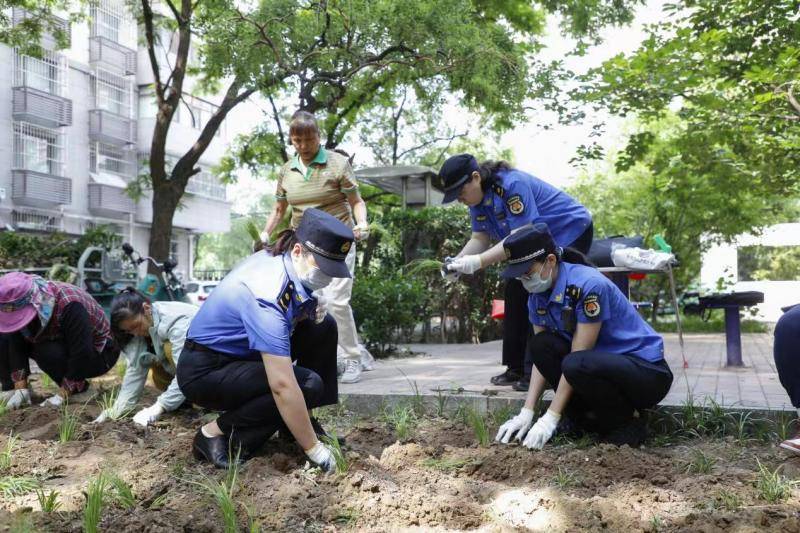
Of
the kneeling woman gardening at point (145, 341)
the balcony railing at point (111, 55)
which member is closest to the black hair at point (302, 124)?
the kneeling woman gardening at point (145, 341)

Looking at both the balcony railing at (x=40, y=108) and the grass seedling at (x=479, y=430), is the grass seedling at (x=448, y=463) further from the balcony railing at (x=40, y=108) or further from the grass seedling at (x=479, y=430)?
the balcony railing at (x=40, y=108)

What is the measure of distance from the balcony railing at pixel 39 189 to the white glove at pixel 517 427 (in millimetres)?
20506

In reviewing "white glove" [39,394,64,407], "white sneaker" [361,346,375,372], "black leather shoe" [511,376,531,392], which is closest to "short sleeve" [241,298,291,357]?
"black leather shoe" [511,376,531,392]

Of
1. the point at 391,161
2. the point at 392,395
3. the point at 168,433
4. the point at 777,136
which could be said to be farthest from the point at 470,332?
the point at 391,161

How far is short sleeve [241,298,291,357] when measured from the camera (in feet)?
9.21

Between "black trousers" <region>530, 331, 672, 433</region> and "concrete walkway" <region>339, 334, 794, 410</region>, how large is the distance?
0.52 meters

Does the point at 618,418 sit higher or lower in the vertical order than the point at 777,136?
lower

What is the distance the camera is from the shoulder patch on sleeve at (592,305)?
329cm

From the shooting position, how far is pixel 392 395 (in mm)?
4371

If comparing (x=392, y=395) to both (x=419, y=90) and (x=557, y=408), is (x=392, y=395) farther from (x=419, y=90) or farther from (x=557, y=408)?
(x=419, y=90)

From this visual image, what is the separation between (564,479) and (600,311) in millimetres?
835

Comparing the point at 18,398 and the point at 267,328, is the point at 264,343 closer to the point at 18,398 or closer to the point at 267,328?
the point at 267,328

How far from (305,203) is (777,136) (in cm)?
584

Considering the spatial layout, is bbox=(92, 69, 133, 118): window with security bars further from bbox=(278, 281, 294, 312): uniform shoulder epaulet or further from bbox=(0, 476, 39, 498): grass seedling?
bbox=(278, 281, 294, 312): uniform shoulder epaulet
